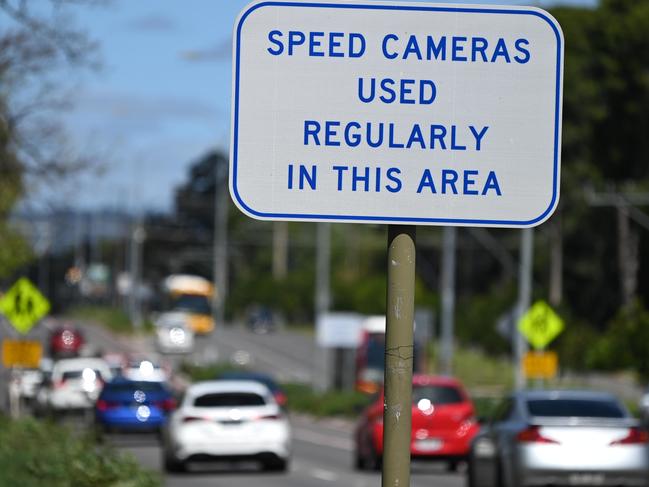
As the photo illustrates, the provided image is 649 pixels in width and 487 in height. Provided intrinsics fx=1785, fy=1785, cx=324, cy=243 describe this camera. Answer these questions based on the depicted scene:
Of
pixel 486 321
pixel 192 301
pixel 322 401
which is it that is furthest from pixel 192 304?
pixel 322 401

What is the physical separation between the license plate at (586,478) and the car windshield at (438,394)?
8.55 m

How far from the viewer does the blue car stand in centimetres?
3769

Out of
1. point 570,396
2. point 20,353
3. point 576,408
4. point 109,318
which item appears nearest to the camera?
point 576,408

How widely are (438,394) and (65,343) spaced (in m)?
50.0

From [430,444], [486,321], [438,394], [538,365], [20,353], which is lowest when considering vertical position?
[430,444]

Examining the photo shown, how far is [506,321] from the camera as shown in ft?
147

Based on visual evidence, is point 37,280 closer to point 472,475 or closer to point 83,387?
point 83,387

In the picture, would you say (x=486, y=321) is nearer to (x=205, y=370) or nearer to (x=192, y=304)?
(x=205, y=370)

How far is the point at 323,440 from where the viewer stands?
132 feet

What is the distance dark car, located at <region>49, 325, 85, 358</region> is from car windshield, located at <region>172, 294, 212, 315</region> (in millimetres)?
22152

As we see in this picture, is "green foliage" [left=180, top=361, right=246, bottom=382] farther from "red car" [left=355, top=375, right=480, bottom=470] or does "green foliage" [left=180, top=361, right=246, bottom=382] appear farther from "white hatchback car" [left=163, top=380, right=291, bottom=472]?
"white hatchback car" [left=163, top=380, right=291, bottom=472]

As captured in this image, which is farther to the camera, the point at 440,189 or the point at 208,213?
the point at 208,213

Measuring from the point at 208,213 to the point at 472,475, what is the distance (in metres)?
138

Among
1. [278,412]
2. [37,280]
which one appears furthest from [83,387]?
[37,280]
